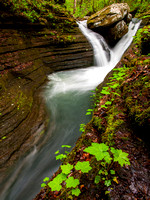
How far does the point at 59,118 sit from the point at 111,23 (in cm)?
1005

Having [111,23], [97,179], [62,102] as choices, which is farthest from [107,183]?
[111,23]

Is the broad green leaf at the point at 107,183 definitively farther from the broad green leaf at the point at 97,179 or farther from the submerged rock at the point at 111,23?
the submerged rock at the point at 111,23

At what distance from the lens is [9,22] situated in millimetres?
6105

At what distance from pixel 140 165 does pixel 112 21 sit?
1166cm

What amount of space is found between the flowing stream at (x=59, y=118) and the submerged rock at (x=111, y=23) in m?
1.12

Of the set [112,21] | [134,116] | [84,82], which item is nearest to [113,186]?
[134,116]

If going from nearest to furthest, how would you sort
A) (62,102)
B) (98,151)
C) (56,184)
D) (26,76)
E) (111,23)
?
(98,151) → (56,184) → (62,102) → (26,76) → (111,23)

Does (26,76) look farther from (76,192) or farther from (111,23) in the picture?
(111,23)

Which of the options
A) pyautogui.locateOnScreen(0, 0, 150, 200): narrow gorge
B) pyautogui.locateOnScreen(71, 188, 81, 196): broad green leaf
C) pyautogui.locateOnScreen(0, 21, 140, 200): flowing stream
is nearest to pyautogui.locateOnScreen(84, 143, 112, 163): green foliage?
pyautogui.locateOnScreen(0, 0, 150, 200): narrow gorge

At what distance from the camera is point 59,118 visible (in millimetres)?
4723

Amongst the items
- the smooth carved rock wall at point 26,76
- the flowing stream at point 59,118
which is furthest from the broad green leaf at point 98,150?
the smooth carved rock wall at point 26,76

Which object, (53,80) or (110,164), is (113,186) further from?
(53,80)

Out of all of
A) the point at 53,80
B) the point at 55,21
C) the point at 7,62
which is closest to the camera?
the point at 7,62

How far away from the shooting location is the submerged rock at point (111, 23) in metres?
9.73
